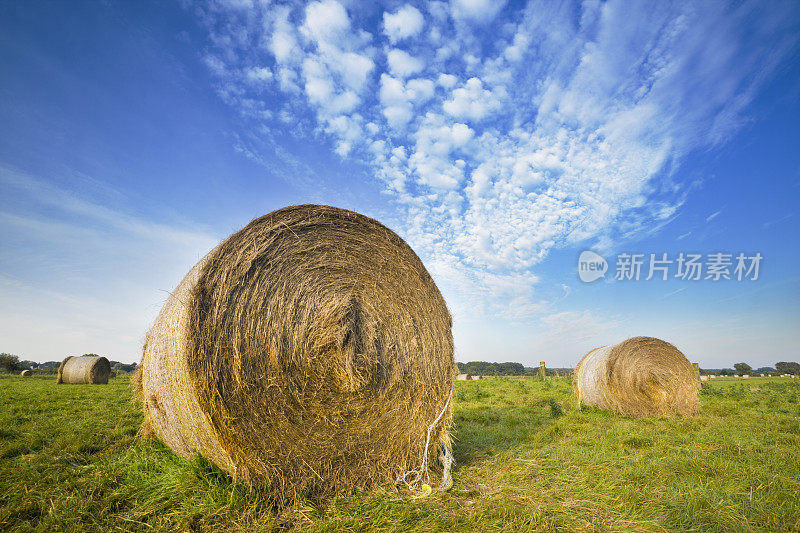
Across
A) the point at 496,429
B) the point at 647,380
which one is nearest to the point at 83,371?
the point at 496,429

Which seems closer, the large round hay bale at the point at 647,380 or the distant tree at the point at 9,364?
the large round hay bale at the point at 647,380

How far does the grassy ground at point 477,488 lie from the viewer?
3.15 m

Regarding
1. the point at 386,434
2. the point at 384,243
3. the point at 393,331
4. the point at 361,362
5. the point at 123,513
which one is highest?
the point at 384,243

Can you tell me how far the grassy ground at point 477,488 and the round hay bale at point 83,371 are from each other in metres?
11.7

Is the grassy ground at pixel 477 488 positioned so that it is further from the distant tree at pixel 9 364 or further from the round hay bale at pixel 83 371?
the distant tree at pixel 9 364

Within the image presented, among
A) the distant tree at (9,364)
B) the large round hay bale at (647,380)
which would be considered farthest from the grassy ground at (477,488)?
the distant tree at (9,364)

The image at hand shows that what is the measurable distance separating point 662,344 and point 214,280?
9.61 metres

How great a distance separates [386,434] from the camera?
432 centimetres

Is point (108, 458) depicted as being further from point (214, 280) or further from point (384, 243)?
point (384, 243)

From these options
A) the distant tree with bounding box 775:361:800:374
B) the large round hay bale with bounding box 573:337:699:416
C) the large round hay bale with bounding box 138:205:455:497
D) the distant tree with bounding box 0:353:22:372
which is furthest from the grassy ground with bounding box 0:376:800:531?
the distant tree with bounding box 775:361:800:374

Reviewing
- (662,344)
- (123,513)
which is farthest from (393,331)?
(662,344)

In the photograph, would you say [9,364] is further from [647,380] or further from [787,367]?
[787,367]

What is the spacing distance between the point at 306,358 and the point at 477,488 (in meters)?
2.12

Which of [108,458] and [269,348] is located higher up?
[269,348]
